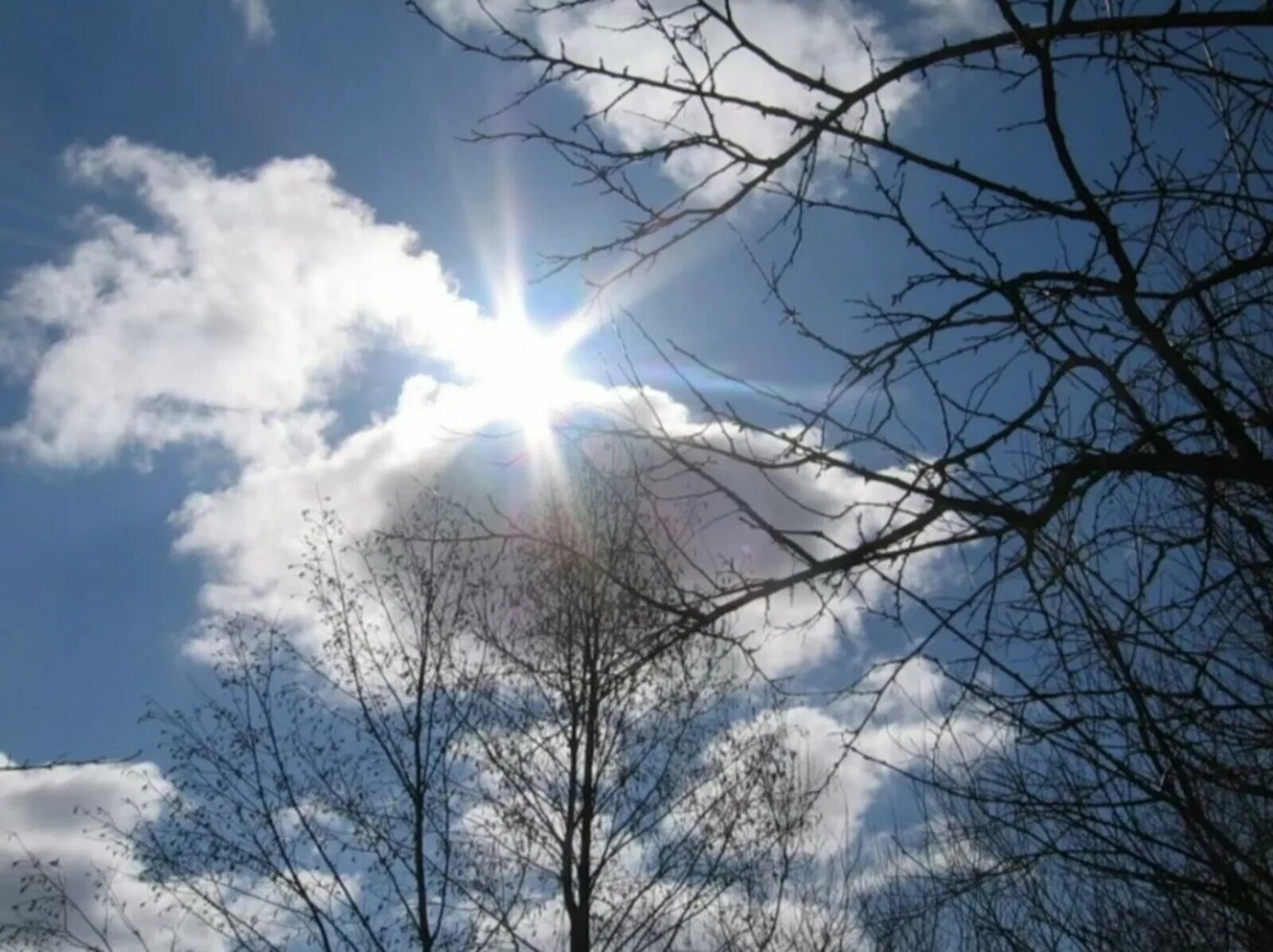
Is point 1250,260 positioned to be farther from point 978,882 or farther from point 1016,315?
point 978,882

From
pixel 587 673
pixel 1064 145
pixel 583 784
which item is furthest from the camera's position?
pixel 583 784

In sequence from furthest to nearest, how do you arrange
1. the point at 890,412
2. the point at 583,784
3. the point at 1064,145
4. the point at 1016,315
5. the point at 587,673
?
the point at 583,784, the point at 587,673, the point at 890,412, the point at 1016,315, the point at 1064,145

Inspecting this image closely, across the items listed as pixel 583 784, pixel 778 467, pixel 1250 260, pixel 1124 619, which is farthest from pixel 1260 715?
pixel 583 784

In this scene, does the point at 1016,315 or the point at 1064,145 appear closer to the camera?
the point at 1064,145

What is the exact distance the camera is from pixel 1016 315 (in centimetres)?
248

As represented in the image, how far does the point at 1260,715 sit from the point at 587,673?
152cm

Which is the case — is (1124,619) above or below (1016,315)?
below

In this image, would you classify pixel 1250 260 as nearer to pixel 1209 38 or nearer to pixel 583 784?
pixel 1209 38

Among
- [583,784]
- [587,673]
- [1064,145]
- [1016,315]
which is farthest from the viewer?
[583,784]

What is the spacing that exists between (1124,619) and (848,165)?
1.17 m

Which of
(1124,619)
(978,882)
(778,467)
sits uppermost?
(778,467)

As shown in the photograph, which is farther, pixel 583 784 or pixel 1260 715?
pixel 583 784

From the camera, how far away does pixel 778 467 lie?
254cm

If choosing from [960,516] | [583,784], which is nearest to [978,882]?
[960,516]
